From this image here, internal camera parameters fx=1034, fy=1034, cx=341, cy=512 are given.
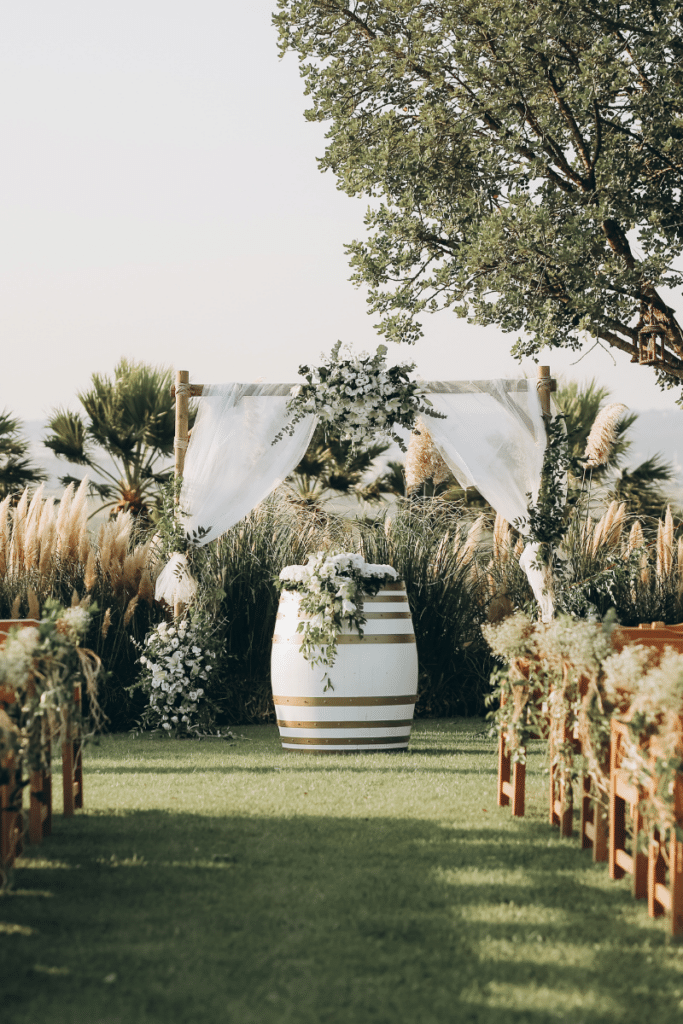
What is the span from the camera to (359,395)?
6.03 m

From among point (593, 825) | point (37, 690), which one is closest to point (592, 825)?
point (593, 825)

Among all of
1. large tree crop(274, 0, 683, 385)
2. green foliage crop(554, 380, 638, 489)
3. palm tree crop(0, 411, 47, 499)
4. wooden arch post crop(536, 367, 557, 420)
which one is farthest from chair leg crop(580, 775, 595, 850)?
palm tree crop(0, 411, 47, 499)

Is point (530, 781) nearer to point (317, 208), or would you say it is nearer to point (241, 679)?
point (241, 679)

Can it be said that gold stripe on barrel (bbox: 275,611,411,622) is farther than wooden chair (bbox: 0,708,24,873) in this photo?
Yes

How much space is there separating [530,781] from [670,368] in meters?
4.53

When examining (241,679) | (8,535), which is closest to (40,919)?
(241,679)

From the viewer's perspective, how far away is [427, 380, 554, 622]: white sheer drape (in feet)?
21.2

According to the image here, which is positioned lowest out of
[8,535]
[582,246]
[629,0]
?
[8,535]

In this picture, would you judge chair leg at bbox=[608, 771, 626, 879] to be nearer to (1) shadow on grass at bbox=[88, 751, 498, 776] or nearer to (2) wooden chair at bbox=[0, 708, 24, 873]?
(2) wooden chair at bbox=[0, 708, 24, 873]

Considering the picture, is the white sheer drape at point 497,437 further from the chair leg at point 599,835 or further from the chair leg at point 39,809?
the chair leg at point 39,809

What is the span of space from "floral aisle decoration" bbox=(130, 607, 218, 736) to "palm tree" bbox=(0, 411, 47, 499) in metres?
4.06

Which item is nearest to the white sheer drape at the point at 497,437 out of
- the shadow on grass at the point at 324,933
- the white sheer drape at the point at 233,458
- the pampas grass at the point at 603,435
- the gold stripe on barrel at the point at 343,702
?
the white sheer drape at the point at 233,458

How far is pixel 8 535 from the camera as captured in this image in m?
7.01

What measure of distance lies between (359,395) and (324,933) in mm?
3983
